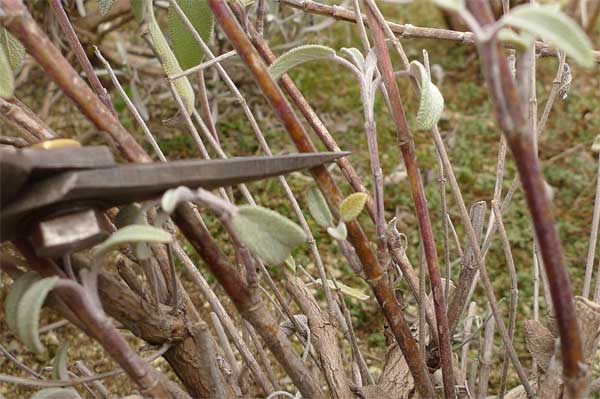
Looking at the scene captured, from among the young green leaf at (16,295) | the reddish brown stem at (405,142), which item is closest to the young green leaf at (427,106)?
the reddish brown stem at (405,142)

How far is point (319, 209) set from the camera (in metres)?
0.48

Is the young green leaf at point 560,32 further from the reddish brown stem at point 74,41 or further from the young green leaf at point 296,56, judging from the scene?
the reddish brown stem at point 74,41

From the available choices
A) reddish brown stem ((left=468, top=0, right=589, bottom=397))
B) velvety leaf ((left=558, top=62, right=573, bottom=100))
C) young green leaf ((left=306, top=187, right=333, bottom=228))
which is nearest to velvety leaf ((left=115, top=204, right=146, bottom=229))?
young green leaf ((left=306, top=187, right=333, bottom=228))

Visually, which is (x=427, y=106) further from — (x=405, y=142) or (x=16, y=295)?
(x=16, y=295)

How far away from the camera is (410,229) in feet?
4.28

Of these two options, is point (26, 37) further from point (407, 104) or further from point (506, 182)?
point (407, 104)

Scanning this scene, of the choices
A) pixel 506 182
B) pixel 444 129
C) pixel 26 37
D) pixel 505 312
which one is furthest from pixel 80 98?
pixel 444 129

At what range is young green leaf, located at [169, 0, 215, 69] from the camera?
56cm

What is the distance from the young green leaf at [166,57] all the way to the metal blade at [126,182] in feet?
0.48

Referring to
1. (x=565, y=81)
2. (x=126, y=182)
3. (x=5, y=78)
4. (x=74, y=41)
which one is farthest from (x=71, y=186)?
(x=565, y=81)

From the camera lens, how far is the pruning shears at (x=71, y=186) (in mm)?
356

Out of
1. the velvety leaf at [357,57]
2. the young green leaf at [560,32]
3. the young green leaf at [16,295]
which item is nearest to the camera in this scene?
the young green leaf at [560,32]

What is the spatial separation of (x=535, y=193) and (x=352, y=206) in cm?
15

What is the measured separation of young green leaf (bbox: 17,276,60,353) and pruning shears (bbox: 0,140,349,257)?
0.02 meters
